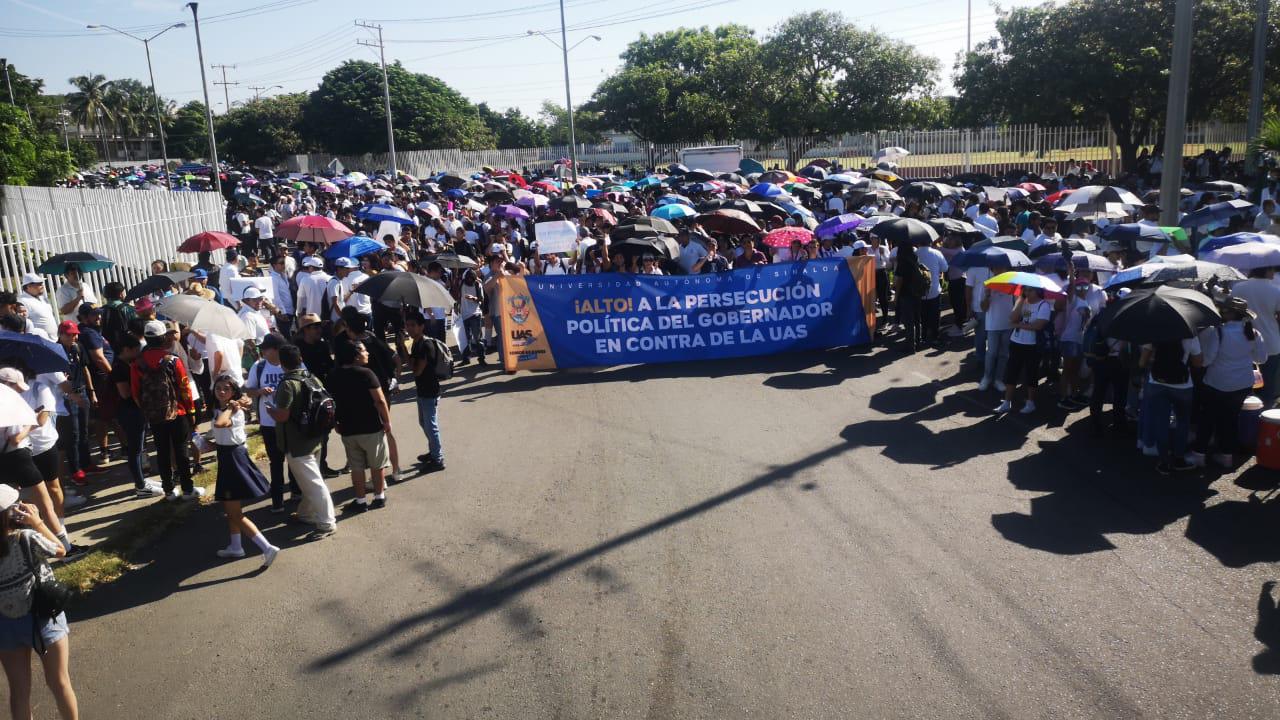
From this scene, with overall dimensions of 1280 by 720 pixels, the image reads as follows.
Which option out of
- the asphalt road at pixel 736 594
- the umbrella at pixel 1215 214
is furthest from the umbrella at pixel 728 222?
the asphalt road at pixel 736 594

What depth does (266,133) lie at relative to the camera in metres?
75.2

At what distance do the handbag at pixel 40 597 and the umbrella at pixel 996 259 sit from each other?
31.3ft

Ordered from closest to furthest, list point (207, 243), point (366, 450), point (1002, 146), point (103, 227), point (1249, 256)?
point (366, 450) → point (1249, 256) → point (207, 243) → point (103, 227) → point (1002, 146)

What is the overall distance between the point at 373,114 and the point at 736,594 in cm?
7029

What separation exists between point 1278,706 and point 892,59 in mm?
50822

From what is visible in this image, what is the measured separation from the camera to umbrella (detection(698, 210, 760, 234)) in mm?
16578

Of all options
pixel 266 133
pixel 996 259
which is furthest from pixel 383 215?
pixel 266 133

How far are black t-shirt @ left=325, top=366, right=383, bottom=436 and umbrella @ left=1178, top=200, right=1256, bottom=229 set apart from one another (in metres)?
12.4

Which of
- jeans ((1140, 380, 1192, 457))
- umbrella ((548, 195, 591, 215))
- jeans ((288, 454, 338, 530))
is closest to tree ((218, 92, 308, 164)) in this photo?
Answer: umbrella ((548, 195, 591, 215))

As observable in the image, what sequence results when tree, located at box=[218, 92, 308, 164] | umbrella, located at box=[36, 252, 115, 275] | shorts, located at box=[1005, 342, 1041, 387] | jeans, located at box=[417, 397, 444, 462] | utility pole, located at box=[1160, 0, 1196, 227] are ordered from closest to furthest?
jeans, located at box=[417, 397, 444, 462]
shorts, located at box=[1005, 342, 1041, 387]
utility pole, located at box=[1160, 0, 1196, 227]
umbrella, located at box=[36, 252, 115, 275]
tree, located at box=[218, 92, 308, 164]

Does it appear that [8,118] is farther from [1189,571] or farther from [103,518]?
[1189,571]

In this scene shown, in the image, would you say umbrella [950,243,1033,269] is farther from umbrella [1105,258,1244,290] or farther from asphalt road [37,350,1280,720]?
asphalt road [37,350,1280,720]

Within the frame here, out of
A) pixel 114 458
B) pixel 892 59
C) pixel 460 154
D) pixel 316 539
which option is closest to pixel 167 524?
pixel 316 539

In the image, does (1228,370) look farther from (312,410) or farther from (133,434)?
(133,434)
